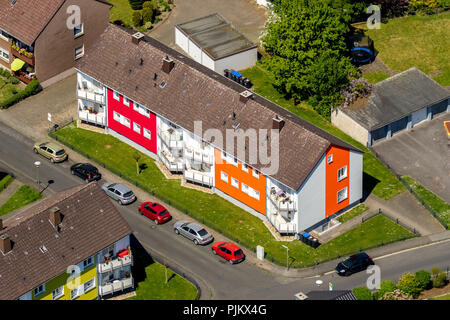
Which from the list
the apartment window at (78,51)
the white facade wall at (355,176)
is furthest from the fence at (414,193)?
the apartment window at (78,51)

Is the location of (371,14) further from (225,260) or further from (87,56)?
(225,260)

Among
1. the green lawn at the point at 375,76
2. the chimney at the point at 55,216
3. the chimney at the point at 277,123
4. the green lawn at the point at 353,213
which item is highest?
the chimney at the point at 277,123

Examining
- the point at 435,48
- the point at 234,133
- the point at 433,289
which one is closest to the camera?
the point at 433,289

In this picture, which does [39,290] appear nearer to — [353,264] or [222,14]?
[353,264]

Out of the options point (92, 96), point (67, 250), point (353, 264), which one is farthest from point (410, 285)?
point (92, 96)

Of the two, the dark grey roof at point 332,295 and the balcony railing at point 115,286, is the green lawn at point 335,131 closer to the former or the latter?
the dark grey roof at point 332,295

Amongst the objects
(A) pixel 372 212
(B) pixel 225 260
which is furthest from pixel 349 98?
(B) pixel 225 260

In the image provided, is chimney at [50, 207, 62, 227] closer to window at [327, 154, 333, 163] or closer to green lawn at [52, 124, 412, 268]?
green lawn at [52, 124, 412, 268]
